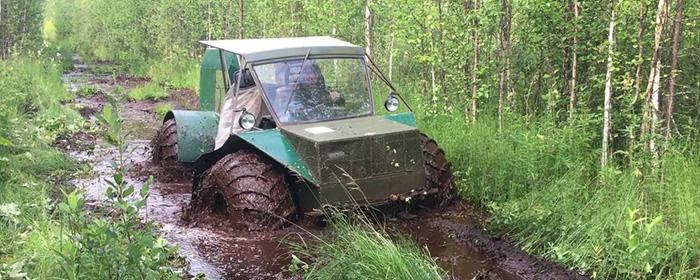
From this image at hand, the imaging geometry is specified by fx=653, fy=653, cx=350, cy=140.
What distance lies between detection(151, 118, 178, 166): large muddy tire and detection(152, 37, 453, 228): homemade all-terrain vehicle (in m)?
0.60

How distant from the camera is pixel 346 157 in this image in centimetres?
577

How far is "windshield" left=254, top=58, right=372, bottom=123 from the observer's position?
644cm

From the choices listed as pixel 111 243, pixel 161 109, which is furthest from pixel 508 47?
pixel 161 109

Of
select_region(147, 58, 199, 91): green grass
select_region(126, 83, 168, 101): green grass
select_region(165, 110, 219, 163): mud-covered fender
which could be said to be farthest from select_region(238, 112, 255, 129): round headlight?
select_region(147, 58, 199, 91): green grass

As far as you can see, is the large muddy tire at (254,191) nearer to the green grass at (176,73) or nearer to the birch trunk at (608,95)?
the birch trunk at (608,95)

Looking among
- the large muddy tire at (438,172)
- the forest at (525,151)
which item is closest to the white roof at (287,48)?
the large muddy tire at (438,172)

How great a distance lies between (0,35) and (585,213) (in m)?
A: 19.5

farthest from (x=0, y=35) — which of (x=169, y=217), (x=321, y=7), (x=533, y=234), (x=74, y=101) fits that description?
(x=533, y=234)

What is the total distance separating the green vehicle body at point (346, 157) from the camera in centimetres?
573

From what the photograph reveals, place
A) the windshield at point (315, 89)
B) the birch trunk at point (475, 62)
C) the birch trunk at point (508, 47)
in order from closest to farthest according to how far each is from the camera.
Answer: the windshield at point (315, 89), the birch trunk at point (508, 47), the birch trunk at point (475, 62)

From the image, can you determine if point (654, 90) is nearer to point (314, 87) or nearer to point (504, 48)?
point (504, 48)

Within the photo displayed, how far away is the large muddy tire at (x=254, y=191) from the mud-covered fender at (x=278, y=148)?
0.56 ft

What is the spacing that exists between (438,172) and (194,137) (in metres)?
2.83

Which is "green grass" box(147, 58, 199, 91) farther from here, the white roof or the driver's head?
the driver's head
